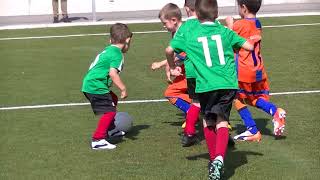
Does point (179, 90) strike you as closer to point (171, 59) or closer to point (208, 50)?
point (171, 59)

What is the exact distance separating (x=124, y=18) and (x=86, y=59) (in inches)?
327

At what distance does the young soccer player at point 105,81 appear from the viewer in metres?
7.75

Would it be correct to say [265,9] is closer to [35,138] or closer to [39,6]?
[39,6]

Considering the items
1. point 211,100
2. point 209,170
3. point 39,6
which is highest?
point 211,100

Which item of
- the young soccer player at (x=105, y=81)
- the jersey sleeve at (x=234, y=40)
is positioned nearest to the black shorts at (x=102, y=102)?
the young soccer player at (x=105, y=81)

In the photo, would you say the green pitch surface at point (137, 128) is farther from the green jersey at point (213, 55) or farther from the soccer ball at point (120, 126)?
the green jersey at point (213, 55)

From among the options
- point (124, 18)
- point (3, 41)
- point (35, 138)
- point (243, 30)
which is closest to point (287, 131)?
point (243, 30)

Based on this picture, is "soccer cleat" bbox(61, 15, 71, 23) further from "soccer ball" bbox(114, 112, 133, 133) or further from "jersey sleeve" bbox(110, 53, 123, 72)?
"jersey sleeve" bbox(110, 53, 123, 72)

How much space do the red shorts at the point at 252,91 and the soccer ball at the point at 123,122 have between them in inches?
53.6

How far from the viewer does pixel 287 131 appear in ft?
27.6

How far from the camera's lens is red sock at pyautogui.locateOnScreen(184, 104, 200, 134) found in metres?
7.84

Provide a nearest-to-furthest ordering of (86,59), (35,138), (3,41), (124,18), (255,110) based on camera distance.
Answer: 1. (35,138)
2. (255,110)
3. (86,59)
4. (3,41)
5. (124,18)

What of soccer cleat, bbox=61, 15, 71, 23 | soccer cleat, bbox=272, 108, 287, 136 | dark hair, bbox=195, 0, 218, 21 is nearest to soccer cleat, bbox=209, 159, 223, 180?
dark hair, bbox=195, 0, 218, 21

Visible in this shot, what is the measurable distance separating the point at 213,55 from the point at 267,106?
159 cm
